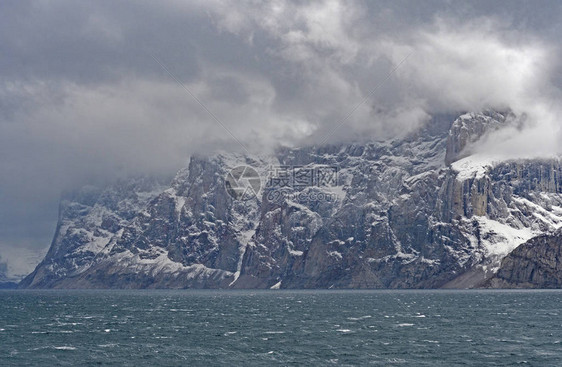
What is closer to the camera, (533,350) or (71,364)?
(71,364)

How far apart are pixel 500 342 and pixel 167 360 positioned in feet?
205

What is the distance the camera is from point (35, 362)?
131m

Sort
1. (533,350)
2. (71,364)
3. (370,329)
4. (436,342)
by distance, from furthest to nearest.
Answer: (370,329) < (436,342) < (533,350) < (71,364)

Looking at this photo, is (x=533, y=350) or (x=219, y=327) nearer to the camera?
(x=533, y=350)

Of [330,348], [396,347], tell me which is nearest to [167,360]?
[330,348]

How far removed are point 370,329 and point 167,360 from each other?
199ft

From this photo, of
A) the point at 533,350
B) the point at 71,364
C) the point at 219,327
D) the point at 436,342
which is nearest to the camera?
the point at 71,364

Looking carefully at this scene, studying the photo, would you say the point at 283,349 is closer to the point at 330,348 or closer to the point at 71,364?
the point at 330,348

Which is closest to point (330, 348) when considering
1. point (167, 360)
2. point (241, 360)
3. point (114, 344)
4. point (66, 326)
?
point (241, 360)

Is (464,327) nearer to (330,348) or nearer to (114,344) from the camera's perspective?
(330,348)

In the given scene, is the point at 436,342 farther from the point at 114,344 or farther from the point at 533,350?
the point at 114,344

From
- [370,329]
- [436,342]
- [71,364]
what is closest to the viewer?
[71,364]

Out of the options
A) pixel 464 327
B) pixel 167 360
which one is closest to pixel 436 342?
pixel 464 327

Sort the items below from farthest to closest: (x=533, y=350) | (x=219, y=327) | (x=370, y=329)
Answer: (x=219, y=327), (x=370, y=329), (x=533, y=350)
